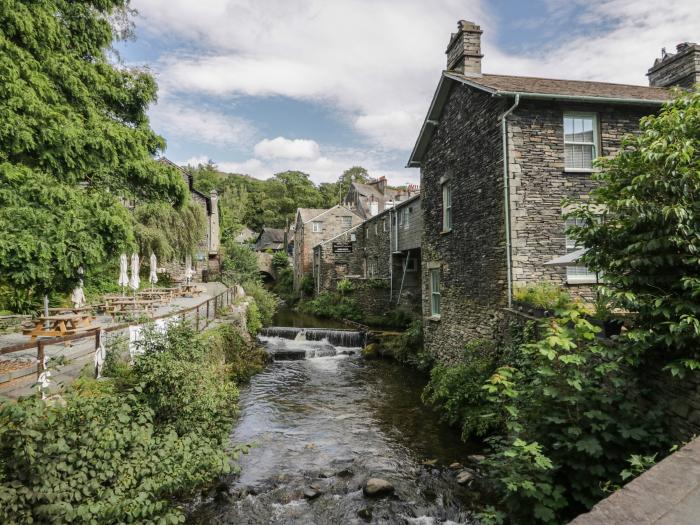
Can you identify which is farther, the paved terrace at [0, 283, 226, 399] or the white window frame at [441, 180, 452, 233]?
the white window frame at [441, 180, 452, 233]

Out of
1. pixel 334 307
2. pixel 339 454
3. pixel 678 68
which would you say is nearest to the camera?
pixel 339 454

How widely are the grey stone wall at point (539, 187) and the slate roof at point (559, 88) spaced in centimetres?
50

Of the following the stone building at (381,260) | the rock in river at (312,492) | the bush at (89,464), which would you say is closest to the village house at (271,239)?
the stone building at (381,260)

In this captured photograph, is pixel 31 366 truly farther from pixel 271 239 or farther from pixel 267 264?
pixel 271 239

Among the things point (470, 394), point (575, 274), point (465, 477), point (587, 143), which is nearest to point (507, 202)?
point (575, 274)

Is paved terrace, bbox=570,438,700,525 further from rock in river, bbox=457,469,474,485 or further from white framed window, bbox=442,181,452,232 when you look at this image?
white framed window, bbox=442,181,452,232

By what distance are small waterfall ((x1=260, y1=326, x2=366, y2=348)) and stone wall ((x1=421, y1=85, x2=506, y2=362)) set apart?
5.65m

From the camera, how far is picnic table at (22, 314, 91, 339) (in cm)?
1016

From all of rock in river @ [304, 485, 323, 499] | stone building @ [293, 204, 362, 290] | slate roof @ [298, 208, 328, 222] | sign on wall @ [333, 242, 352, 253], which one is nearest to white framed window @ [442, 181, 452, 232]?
rock in river @ [304, 485, 323, 499]

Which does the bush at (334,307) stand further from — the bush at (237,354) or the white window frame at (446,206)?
the white window frame at (446,206)

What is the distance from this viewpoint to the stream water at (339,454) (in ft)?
22.0

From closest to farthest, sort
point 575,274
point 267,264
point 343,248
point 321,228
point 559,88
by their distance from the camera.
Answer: point 575,274, point 559,88, point 343,248, point 321,228, point 267,264

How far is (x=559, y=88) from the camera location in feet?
39.0

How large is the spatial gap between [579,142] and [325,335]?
14720mm
